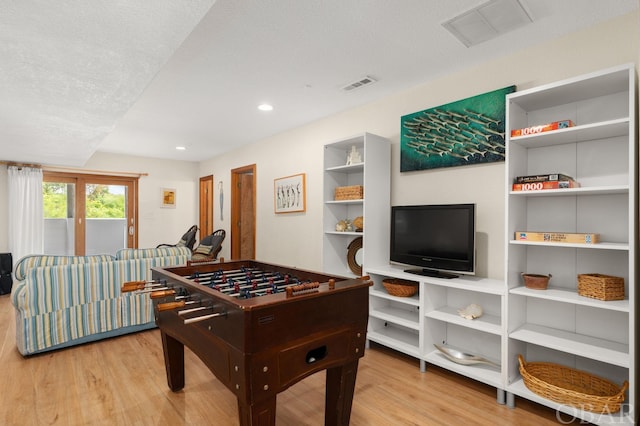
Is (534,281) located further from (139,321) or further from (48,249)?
(48,249)

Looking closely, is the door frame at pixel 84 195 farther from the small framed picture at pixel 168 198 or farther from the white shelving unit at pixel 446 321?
the white shelving unit at pixel 446 321

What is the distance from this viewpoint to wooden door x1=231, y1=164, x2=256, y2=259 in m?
6.11

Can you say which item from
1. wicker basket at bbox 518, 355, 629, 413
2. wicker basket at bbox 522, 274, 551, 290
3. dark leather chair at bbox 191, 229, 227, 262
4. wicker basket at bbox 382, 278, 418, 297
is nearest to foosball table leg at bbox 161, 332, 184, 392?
wicker basket at bbox 382, 278, 418, 297

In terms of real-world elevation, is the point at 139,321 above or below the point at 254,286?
below

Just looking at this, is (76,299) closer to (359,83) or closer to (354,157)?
(354,157)

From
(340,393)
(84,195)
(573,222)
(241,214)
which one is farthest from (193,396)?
(84,195)

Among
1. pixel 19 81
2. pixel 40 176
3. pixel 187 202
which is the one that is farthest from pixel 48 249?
pixel 19 81

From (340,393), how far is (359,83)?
2.52 meters

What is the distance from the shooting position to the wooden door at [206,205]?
22.6ft

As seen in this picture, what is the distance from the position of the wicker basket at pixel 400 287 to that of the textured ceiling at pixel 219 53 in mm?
1804

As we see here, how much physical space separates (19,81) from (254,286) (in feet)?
→ 7.15

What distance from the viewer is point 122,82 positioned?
7.82 ft

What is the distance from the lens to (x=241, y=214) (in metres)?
6.20

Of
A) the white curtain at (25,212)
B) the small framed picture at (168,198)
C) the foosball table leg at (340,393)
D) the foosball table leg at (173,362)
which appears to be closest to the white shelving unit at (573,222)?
the foosball table leg at (340,393)
